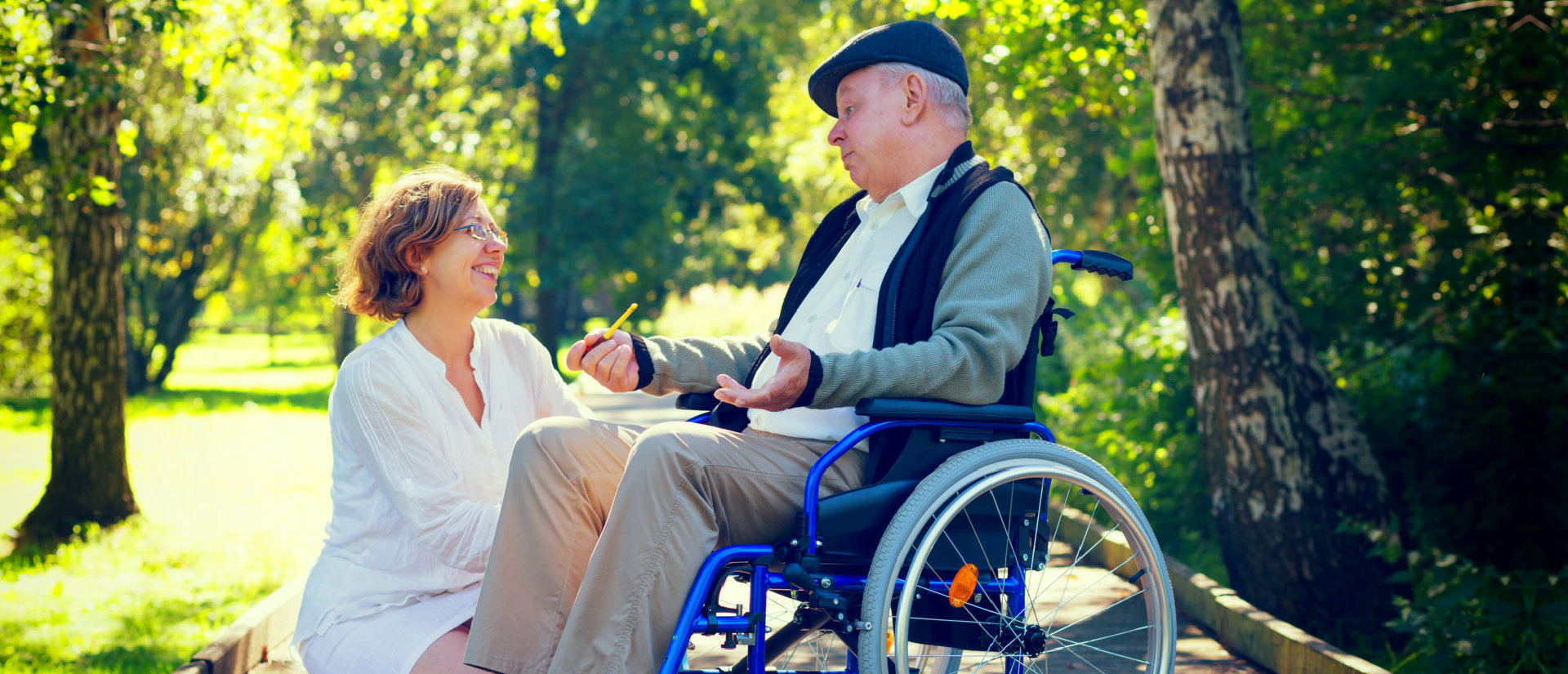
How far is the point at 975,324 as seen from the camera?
7.98 feet

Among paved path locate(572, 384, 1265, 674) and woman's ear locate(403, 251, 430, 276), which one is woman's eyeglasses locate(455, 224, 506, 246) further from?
paved path locate(572, 384, 1265, 674)

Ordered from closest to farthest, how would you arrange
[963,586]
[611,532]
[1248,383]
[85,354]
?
[611,532], [963,586], [1248,383], [85,354]

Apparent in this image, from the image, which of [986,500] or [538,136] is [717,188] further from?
[986,500]

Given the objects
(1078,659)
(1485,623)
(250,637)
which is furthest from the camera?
(1078,659)

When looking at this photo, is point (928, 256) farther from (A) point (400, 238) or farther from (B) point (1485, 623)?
(B) point (1485, 623)

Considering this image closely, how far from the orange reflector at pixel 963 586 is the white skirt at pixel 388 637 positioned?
3.67 ft

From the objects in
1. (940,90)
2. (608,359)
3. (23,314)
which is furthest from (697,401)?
(23,314)

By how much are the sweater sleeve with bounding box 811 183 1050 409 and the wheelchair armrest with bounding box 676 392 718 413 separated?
1.90 ft

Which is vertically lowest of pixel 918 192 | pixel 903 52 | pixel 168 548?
pixel 168 548

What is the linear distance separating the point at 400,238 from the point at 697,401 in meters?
0.85

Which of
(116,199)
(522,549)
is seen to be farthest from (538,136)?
(522,549)

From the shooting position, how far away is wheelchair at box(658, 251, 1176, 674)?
227cm

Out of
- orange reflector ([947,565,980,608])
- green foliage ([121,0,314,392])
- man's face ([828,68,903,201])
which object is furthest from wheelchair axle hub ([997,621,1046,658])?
green foliage ([121,0,314,392])

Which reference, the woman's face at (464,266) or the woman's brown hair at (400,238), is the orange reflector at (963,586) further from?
the woman's brown hair at (400,238)
